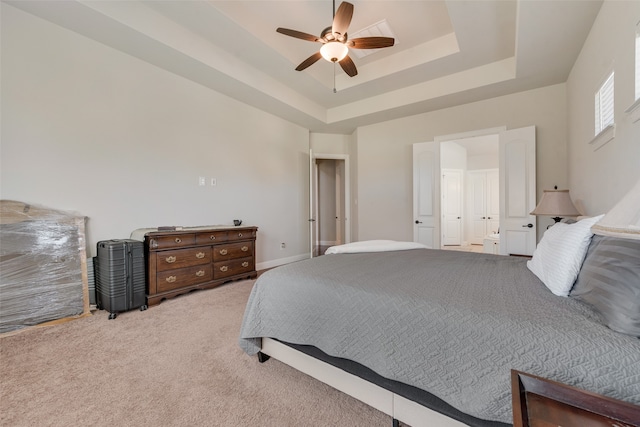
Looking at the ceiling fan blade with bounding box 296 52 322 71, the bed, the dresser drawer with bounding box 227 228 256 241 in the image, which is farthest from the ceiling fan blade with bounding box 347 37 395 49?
the dresser drawer with bounding box 227 228 256 241

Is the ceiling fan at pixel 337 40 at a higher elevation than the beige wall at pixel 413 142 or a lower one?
higher

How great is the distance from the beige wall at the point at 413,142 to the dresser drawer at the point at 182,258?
9.86 ft

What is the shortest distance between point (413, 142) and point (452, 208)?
11.1 ft

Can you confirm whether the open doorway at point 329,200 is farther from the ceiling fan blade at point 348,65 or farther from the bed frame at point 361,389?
the bed frame at point 361,389

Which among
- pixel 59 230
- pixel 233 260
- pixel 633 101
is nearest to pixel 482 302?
pixel 633 101

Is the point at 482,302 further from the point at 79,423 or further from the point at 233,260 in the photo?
the point at 233,260

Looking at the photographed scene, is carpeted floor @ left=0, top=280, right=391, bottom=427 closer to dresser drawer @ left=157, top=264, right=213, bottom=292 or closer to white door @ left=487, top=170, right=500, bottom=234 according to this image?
dresser drawer @ left=157, top=264, right=213, bottom=292

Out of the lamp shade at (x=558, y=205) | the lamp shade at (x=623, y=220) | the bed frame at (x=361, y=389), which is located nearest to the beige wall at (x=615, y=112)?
the lamp shade at (x=558, y=205)

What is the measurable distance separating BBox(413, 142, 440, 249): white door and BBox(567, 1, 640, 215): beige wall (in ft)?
5.37

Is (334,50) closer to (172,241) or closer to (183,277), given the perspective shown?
(172,241)

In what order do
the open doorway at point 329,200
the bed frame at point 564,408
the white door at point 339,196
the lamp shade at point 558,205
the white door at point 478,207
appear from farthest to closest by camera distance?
the white door at point 478,207, the open doorway at point 329,200, the white door at point 339,196, the lamp shade at point 558,205, the bed frame at point 564,408

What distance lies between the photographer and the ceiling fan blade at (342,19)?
213 centimetres

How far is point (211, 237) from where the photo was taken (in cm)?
326

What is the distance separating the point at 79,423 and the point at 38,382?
23.0 inches
